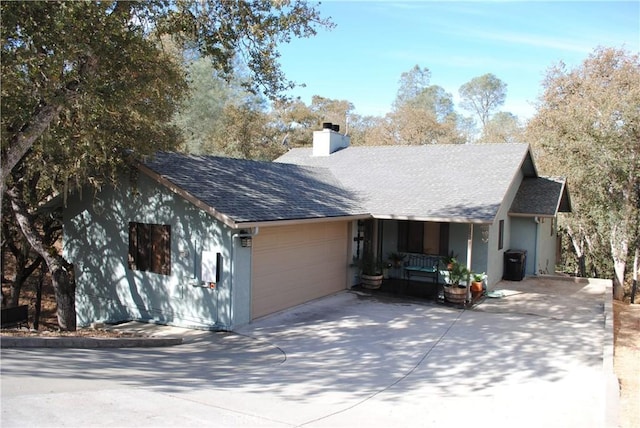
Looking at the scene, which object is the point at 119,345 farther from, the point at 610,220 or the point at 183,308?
the point at 610,220

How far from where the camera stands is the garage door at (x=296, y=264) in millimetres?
11227

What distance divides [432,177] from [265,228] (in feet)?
23.5

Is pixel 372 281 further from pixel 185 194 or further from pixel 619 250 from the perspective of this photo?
Result: pixel 619 250

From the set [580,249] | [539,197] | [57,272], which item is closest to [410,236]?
[539,197]

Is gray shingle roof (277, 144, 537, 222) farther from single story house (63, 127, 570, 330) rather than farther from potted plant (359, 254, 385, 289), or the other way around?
potted plant (359, 254, 385, 289)

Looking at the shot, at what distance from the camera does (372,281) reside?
14492 millimetres

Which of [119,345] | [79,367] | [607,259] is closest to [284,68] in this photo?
[119,345]

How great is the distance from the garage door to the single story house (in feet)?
0.12

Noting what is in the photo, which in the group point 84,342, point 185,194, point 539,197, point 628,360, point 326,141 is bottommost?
point 628,360

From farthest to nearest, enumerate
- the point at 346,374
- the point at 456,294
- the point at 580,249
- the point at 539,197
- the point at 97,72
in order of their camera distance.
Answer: the point at 580,249
the point at 539,197
the point at 456,294
the point at 97,72
the point at 346,374

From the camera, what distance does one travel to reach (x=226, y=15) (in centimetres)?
1092

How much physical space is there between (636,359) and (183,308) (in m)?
9.06

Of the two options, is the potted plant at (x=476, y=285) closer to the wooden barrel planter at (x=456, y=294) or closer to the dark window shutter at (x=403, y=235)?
the wooden barrel planter at (x=456, y=294)

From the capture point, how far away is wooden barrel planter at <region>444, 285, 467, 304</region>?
41.6 feet
